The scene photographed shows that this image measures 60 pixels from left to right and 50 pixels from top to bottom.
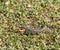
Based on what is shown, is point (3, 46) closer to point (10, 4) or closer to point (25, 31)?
point (25, 31)

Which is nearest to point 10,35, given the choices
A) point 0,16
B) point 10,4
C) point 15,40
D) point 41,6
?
point 15,40

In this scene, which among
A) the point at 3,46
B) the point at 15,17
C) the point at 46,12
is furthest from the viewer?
the point at 46,12

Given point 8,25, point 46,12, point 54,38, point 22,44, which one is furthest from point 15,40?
point 46,12

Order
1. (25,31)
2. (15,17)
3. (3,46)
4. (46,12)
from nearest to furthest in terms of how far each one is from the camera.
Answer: (3,46) < (25,31) < (15,17) < (46,12)

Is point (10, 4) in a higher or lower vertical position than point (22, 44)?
higher

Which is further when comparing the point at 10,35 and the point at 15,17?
the point at 15,17

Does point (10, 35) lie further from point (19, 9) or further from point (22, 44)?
point (19, 9)
